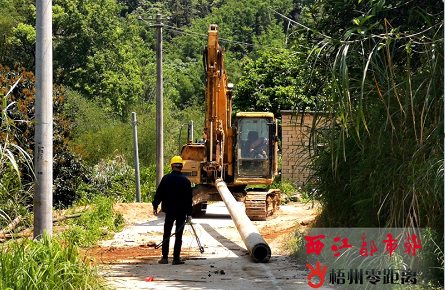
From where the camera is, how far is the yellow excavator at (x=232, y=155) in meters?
20.5

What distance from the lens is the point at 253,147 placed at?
2192 cm

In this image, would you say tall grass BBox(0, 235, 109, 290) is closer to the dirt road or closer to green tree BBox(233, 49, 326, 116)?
the dirt road

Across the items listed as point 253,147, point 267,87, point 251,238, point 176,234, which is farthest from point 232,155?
point 267,87

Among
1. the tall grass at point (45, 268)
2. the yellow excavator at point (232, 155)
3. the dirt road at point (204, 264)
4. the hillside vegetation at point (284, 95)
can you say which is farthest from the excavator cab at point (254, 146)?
the tall grass at point (45, 268)

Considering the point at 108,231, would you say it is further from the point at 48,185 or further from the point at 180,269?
the point at 48,185

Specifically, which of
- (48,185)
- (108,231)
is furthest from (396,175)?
(108,231)

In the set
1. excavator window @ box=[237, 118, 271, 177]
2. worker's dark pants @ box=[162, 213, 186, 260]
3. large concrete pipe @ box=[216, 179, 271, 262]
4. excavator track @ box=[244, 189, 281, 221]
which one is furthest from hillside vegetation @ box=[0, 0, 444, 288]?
excavator track @ box=[244, 189, 281, 221]

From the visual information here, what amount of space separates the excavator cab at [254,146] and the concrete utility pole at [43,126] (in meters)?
11.9

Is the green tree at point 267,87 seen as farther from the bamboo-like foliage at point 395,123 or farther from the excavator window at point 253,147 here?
the bamboo-like foliage at point 395,123

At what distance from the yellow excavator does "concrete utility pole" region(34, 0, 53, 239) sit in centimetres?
1025

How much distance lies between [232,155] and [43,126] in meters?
12.3

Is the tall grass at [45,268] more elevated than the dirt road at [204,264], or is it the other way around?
the tall grass at [45,268]

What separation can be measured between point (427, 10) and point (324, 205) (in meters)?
4.01

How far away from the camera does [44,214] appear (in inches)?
399
